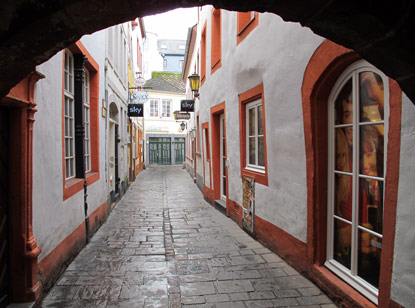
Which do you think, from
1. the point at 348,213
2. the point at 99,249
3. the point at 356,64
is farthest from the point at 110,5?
the point at 99,249

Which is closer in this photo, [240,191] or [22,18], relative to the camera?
[22,18]

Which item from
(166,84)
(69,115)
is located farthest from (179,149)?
(69,115)

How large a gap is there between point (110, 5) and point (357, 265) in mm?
3301

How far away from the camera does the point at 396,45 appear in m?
1.60

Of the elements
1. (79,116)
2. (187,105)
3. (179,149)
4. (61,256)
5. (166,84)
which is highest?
(166,84)

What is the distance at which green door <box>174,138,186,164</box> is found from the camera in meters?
29.9

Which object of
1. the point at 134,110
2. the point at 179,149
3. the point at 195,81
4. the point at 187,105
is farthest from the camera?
the point at 179,149

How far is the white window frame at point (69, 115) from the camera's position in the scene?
5.10 metres

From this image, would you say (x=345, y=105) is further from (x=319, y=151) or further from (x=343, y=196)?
(x=343, y=196)

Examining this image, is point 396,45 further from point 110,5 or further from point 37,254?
point 37,254

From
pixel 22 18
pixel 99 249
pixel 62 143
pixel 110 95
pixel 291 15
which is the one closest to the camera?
pixel 22 18

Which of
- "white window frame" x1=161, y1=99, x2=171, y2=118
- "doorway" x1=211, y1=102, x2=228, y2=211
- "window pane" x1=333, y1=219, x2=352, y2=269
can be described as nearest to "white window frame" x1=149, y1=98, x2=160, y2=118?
"white window frame" x1=161, y1=99, x2=171, y2=118

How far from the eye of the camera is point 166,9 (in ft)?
5.44

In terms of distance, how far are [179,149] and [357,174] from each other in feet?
89.2
